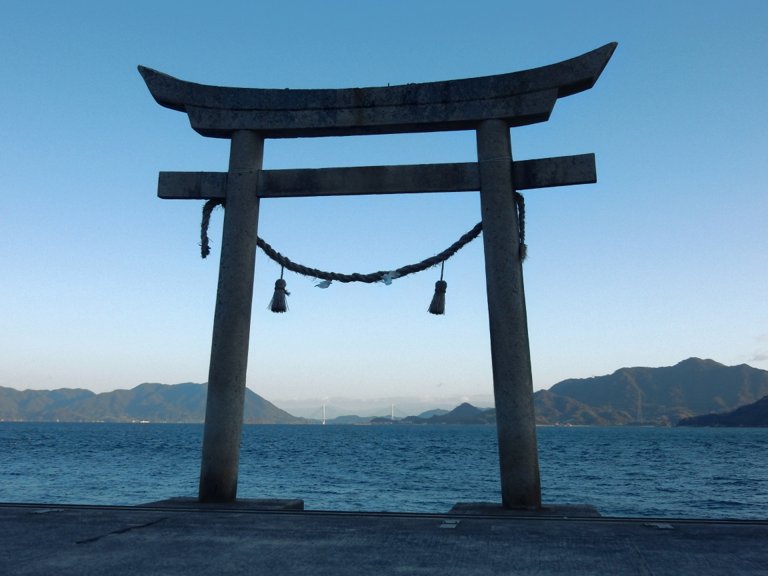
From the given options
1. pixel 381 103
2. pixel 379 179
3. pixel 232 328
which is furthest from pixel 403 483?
pixel 381 103

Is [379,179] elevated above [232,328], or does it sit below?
above

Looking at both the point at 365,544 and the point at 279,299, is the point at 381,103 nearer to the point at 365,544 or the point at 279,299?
the point at 279,299

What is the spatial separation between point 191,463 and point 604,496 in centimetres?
3281

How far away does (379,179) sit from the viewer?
8562 mm

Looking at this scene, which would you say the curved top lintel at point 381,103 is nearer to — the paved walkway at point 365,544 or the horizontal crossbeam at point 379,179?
the horizontal crossbeam at point 379,179

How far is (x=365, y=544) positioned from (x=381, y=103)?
18.0 ft

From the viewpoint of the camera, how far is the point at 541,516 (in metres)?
6.55

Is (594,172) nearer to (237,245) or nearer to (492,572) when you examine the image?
(237,245)

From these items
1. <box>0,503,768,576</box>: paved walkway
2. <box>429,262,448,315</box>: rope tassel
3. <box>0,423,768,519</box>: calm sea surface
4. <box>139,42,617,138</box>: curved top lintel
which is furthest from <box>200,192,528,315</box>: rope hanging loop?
<box>0,423,768,519</box>: calm sea surface

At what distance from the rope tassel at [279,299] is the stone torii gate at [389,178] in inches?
33.0

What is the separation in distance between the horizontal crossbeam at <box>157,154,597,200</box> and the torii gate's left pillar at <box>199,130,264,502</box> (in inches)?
9.1

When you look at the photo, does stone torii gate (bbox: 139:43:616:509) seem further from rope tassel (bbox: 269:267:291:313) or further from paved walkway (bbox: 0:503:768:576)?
paved walkway (bbox: 0:503:768:576)

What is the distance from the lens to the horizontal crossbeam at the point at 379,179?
8133mm

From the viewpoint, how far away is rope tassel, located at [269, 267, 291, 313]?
9383 millimetres
